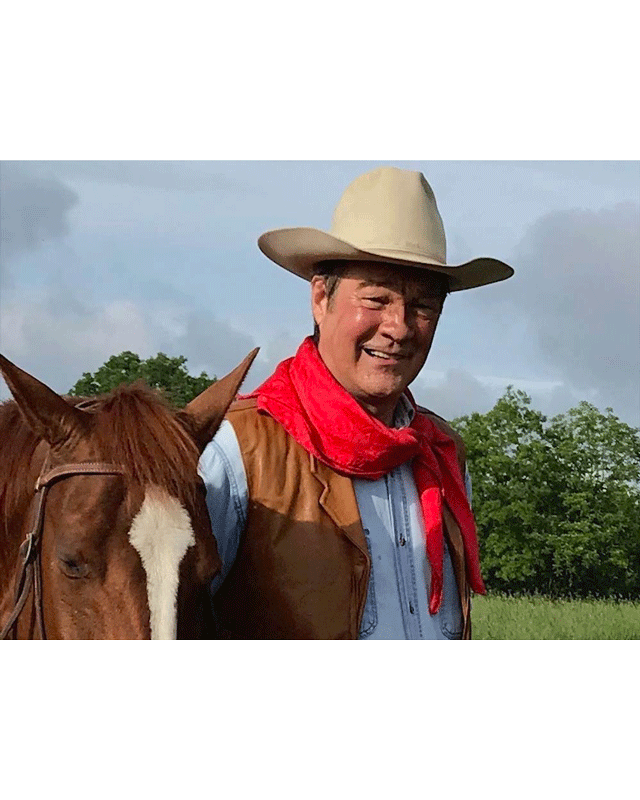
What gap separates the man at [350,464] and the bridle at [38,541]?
1.79ft

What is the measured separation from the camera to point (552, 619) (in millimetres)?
11781

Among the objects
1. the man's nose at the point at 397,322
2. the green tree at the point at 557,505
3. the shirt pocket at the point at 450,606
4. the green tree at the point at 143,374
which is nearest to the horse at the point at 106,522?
the man's nose at the point at 397,322

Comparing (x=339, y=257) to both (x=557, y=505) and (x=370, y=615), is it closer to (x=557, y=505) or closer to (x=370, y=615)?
(x=370, y=615)

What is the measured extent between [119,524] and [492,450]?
17633mm

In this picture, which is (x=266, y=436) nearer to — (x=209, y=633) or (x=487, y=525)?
(x=209, y=633)

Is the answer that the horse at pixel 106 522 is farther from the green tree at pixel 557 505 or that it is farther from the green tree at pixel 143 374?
the green tree at pixel 557 505

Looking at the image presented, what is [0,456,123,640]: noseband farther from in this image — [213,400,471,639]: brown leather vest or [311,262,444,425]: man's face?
[311,262,444,425]: man's face

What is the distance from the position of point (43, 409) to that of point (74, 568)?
0.45m

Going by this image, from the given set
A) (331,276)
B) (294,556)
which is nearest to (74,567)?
(294,556)

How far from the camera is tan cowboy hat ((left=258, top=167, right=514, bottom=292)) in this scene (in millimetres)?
3238

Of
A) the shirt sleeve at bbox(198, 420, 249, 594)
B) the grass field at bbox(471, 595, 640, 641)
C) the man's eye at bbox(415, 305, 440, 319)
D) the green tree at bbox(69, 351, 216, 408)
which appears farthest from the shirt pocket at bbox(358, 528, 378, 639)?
the green tree at bbox(69, 351, 216, 408)
